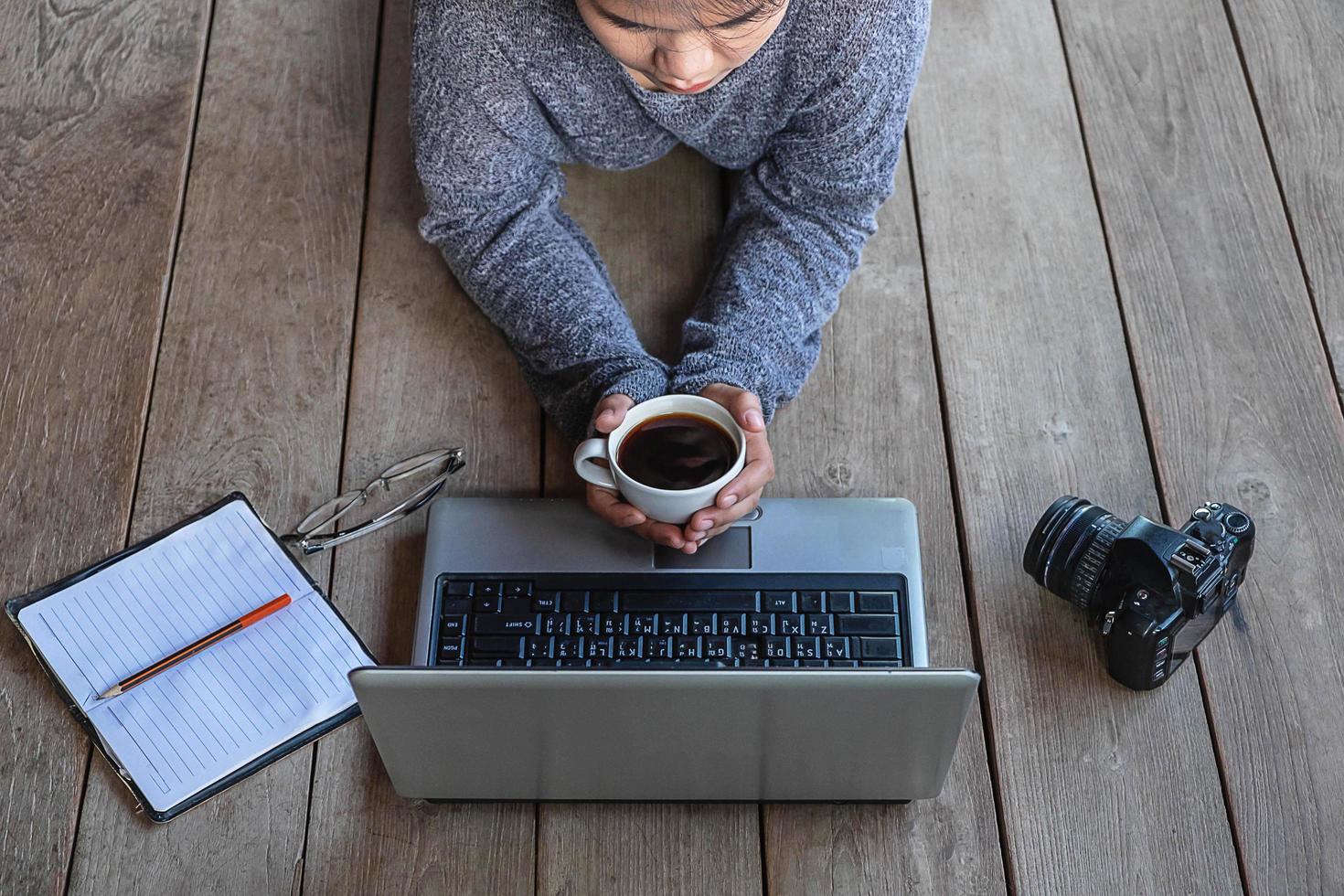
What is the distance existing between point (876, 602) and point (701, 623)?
0.13m

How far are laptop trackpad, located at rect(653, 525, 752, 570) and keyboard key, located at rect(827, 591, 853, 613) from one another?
0.06 metres

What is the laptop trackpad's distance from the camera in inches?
35.2

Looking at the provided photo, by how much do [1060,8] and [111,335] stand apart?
97cm

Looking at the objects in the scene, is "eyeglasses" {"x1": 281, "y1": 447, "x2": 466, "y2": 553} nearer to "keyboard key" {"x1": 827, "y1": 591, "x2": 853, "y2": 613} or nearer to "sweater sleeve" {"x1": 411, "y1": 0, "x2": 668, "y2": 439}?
"sweater sleeve" {"x1": 411, "y1": 0, "x2": 668, "y2": 439}

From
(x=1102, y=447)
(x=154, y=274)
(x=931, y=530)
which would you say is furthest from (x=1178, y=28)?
(x=154, y=274)

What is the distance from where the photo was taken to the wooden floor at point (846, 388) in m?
0.83

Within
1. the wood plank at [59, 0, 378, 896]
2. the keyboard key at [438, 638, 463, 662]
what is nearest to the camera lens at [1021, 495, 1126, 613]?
the keyboard key at [438, 638, 463, 662]

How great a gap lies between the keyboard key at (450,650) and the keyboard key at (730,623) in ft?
0.60

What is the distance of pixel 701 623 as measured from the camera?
865mm

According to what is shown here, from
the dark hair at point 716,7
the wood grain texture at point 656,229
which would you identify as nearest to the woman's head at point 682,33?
the dark hair at point 716,7

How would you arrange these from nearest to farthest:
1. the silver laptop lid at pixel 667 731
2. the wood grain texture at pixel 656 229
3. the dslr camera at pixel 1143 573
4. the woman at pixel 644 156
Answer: the silver laptop lid at pixel 667 731 < the dslr camera at pixel 1143 573 < the woman at pixel 644 156 < the wood grain texture at pixel 656 229

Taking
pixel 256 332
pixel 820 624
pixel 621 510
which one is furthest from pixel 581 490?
pixel 256 332

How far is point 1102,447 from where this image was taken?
0.99 metres

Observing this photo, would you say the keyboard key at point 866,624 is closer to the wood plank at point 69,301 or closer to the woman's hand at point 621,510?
the woman's hand at point 621,510
